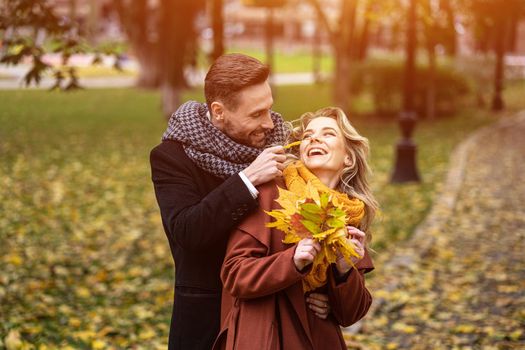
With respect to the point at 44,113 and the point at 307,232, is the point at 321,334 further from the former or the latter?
the point at 44,113

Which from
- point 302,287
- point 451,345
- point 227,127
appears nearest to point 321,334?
point 302,287

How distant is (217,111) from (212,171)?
22 centimetres

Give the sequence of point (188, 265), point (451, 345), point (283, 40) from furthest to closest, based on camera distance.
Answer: point (283, 40)
point (451, 345)
point (188, 265)

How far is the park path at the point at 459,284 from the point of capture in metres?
6.38

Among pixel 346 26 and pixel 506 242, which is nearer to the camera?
pixel 506 242

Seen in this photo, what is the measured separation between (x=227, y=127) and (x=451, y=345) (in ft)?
12.9

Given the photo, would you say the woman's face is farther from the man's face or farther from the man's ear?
the man's ear

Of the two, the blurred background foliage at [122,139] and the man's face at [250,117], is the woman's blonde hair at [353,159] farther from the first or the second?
the blurred background foliage at [122,139]

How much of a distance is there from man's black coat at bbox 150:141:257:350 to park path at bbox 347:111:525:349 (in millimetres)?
3195

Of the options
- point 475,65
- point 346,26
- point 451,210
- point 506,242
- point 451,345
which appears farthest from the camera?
point 475,65

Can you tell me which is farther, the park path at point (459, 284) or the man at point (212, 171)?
the park path at point (459, 284)

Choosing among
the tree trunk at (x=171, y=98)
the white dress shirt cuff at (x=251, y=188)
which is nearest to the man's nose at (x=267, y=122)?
the white dress shirt cuff at (x=251, y=188)

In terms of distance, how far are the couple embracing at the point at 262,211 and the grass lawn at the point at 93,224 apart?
4.39ft

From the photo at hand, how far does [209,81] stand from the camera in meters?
2.85
